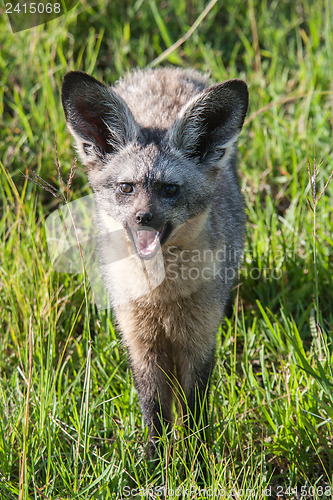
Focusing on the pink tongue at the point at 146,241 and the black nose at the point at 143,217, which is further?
the pink tongue at the point at 146,241

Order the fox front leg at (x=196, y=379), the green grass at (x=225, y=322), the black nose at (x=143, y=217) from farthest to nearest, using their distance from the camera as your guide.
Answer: the fox front leg at (x=196, y=379) < the green grass at (x=225, y=322) < the black nose at (x=143, y=217)

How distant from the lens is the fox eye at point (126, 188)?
3.05 metres

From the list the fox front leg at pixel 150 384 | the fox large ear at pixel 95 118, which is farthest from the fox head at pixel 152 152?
the fox front leg at pixel 150 384

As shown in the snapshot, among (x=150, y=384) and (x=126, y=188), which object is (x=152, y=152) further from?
(x=150, y=384)

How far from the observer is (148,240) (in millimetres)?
2977

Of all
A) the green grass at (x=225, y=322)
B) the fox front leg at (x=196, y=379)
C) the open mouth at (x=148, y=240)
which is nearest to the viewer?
the open mouth at (x=148, y=240)

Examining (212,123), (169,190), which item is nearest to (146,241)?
(169,190)

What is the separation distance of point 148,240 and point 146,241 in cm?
1

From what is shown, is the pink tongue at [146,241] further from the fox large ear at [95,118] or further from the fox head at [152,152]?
the fox large ear at [95,118]

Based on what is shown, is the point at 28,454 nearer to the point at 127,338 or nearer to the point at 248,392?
the point at 127,338

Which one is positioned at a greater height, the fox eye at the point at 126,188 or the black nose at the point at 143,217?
the fox eye at the point at 126,188

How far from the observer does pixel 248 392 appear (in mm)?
3500

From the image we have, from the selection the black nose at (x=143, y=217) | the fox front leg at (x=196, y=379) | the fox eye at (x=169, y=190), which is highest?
the fox eye at (x=169, y=190)

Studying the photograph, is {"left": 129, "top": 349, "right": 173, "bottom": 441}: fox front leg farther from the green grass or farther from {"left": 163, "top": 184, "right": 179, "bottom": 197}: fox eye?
{"left": 163, "top": 184, "right": 179, "bottom": 197}: fox eye
